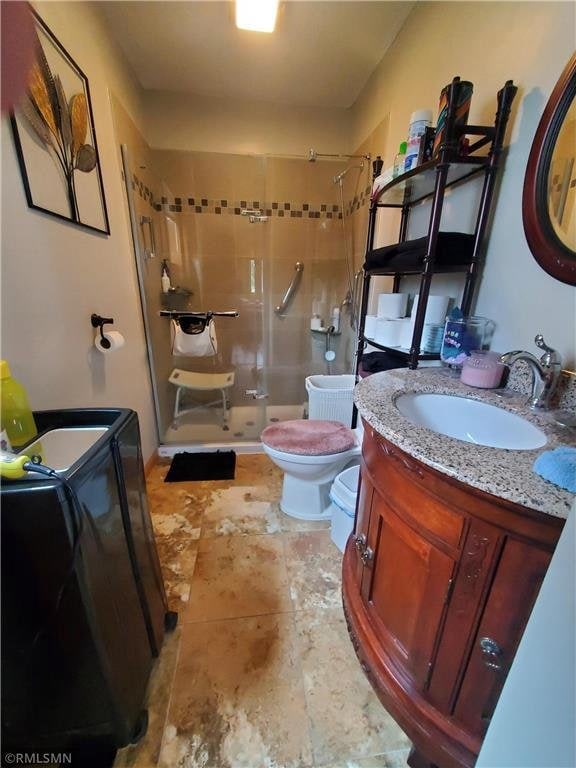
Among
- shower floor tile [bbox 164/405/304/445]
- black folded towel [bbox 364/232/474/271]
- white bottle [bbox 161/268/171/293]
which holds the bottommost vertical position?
shower floor tile [bbox 164/405/304/445]

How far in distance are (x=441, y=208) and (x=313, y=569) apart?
5.04 ft

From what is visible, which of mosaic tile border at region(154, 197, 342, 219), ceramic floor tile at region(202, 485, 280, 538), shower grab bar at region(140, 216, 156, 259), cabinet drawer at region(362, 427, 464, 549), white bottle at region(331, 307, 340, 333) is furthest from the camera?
white bottle at region(331, 307, 340, 333)

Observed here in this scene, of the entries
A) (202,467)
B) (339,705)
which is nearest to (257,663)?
(339,705)

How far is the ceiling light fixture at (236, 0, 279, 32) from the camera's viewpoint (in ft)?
4.40

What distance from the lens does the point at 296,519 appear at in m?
1.63

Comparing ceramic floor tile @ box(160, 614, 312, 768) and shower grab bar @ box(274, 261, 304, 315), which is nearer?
ceramic floor tile @ box(160, 614, 312, 768)

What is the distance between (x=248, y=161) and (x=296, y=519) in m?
2.55

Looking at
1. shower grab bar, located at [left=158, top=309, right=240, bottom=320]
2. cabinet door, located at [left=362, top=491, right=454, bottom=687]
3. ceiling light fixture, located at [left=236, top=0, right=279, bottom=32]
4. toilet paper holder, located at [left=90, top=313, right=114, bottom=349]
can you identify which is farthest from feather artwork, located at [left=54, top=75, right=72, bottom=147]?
cabinet door, located at [left=362, top=491, right=454, bottom=687]

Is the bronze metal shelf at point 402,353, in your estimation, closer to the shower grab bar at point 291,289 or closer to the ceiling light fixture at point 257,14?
the shower grab bar at point 291,289

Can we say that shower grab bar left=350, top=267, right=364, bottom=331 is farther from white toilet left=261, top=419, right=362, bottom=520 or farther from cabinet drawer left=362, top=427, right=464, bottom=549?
cabinet drawer left=362, top=427, right=464, bottom=549

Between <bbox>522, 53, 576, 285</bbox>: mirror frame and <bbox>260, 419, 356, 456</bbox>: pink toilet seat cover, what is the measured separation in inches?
40.0

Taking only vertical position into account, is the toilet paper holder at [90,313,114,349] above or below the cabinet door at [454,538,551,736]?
above

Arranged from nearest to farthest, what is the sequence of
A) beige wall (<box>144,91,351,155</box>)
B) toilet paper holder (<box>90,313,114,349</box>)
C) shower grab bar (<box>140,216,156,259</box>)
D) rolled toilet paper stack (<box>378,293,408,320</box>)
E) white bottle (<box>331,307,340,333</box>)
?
1. toilet paper holder (<box>90,313,114,349</box>)
2. rolled toilet paper stack (<box>378,293,408,320</box>)
3. shower grab bar (<box>140,216,156,259</box>)
4. beige wall (<box>144,91,351,155</box>)
5. white bottle (<box>331,307,340,333</box>)

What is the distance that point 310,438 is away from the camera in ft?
5.04
